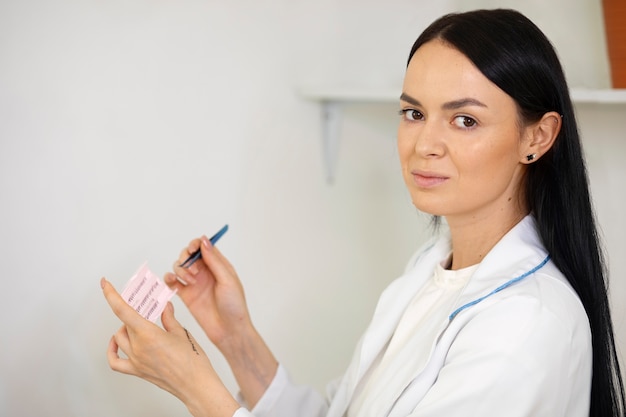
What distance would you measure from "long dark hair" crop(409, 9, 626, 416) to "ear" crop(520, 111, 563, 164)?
1 cm

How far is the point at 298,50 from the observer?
1.76 meters

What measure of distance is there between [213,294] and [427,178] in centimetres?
46

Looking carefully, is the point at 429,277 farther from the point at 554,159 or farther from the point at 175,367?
the point at 175,367

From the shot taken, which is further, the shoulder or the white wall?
the white wall

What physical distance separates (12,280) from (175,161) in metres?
0.38

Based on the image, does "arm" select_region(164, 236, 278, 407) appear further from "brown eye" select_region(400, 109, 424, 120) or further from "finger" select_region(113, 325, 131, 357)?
"brown eye" select_region(400, 109, 424, 120)

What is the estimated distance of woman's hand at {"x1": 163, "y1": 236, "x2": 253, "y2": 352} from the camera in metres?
1.39

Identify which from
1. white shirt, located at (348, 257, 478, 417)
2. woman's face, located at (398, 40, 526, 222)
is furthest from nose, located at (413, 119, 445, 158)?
white shirt, located at (348, 257, 478, 417)

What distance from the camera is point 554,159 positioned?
4.01 ft

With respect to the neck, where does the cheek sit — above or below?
above

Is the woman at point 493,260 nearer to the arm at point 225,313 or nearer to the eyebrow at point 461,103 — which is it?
the eyebrow at point 461,103

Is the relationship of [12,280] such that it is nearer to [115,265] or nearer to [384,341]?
[115,265]

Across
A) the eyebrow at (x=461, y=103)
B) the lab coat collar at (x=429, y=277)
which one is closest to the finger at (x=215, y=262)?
the lab coat collar at (x=429, y=277)

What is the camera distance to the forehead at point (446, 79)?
3.78 feet
